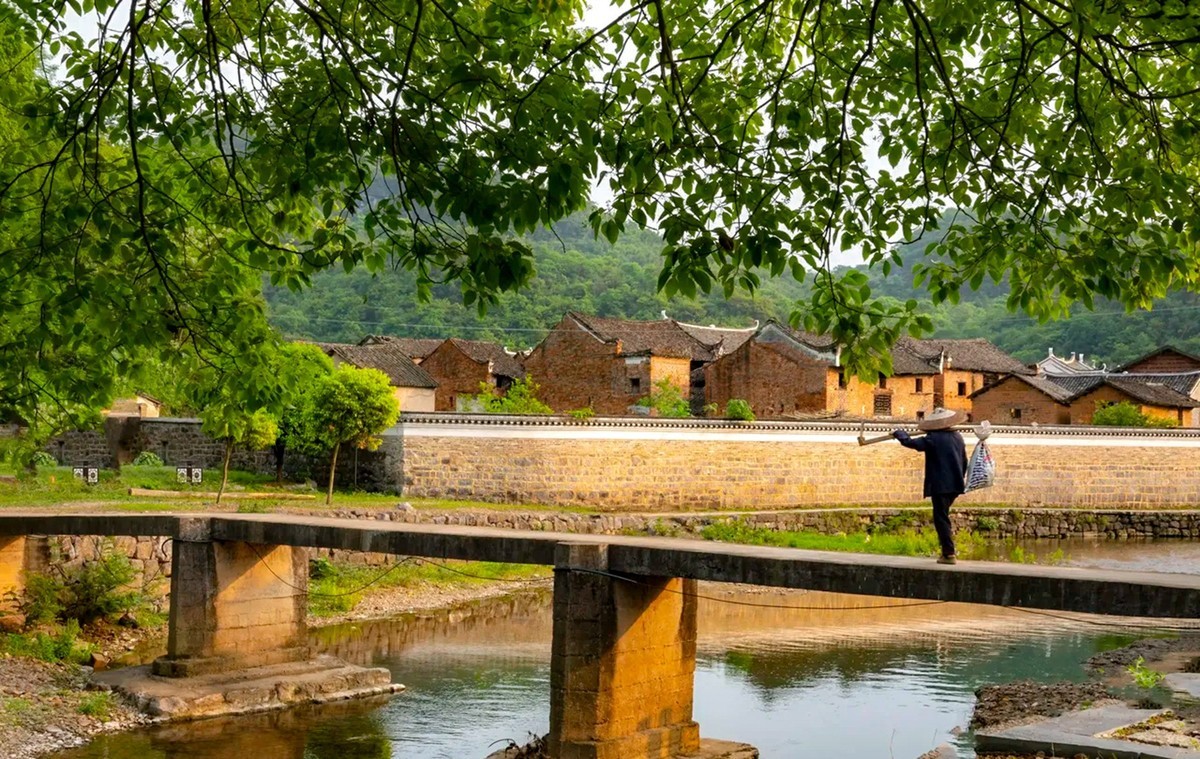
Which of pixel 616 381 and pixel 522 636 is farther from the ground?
pixel 616 381

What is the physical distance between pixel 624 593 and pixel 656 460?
23021 mm

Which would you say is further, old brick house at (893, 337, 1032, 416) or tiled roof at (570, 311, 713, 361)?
Answer: old brick house at (893, 337, 1032, 416)

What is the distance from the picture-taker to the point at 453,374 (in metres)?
48.9

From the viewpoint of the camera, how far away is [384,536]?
41.0 ft

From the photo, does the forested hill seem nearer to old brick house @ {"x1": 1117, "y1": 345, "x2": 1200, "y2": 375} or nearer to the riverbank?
old brick house @ {"x1": 1117, "y1": 345, "x2": 1200, "y2": 375}

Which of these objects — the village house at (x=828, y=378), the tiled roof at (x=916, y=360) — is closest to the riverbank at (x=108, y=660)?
the village house at (x=828, y=378)

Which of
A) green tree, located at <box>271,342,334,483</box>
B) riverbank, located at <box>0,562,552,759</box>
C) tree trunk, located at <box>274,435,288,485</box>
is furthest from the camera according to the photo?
tree trunk, located at <box>274,435,288,485</box>

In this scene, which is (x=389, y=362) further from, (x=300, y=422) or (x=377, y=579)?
(x=377, y=579)

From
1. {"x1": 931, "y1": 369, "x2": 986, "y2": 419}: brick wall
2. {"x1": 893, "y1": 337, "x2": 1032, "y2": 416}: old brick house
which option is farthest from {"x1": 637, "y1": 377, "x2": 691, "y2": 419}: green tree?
{"x1": 931, "y1": 369, "x2": 986, "y2": 419}: brick wall

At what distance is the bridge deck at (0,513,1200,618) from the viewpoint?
8352 mm

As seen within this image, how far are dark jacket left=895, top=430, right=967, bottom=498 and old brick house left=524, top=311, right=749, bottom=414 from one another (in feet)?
118

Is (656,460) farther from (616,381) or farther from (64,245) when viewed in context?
(64,245)

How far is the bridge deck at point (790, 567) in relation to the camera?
8.35 meters

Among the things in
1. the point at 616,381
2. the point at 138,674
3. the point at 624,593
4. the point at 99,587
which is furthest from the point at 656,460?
the point at 624,593
